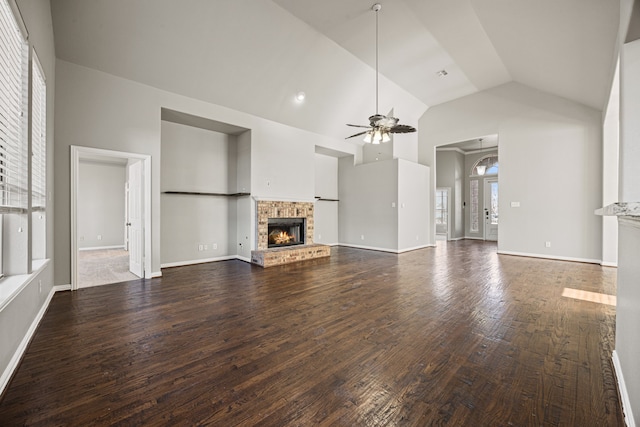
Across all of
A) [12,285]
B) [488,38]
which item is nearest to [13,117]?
[12,285]

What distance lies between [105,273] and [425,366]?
220 inches

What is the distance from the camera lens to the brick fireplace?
19.4 feet

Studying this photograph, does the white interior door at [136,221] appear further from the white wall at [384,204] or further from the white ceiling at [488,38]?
the white wall at [384,204]

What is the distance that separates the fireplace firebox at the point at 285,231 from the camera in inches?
263

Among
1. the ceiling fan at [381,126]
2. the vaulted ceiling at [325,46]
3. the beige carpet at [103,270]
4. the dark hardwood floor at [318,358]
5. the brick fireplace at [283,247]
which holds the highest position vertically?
the vaulted ceiling at [325,46]

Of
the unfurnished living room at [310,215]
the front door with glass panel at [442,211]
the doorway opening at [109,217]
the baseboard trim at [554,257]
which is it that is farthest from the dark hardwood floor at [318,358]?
the front door with glass panel at [442,211]

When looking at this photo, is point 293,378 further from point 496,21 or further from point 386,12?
point 496,21

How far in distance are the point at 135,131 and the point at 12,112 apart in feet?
7.74

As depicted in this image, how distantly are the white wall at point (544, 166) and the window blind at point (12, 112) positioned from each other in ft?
28.1

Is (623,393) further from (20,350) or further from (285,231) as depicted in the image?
(285,231)

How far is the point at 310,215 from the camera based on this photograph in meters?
7.22

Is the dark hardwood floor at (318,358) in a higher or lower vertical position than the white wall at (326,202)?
lower

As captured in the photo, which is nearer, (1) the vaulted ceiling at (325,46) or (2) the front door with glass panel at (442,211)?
(1) the vaulted ceiling at (325,46)

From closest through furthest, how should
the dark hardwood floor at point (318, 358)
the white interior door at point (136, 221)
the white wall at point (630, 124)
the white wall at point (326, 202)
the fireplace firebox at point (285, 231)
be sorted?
the dark hardwood floor at point (318, 358) → the white wall at point (630, 124) → the white interior door at point (136, 221) → the fireplace firebox at point (285, 231) → the white wall at point (326, 202)
